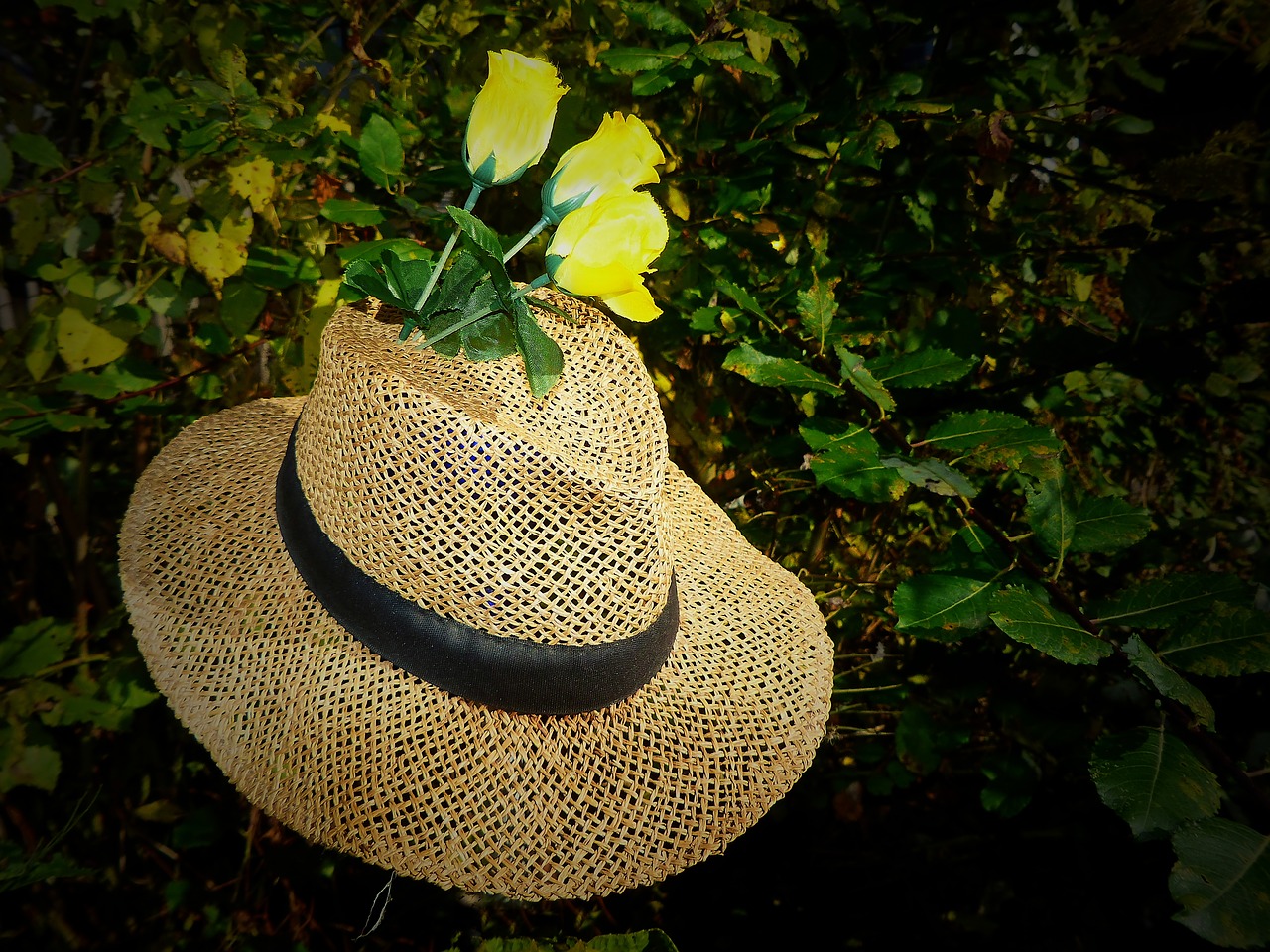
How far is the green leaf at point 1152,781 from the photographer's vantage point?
0.92 meters

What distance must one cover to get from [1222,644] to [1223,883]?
33 cm

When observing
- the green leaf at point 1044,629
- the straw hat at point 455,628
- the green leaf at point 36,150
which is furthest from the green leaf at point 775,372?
the green leaf at point 36,150

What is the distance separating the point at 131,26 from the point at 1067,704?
2.40 m

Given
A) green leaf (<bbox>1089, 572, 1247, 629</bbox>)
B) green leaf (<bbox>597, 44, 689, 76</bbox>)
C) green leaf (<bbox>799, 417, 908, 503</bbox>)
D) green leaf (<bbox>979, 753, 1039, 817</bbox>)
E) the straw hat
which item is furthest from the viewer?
green leaf (<bbox>979, 753, 1039, 817</bbox>)

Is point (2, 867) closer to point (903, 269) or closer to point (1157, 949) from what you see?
point (903, 269)

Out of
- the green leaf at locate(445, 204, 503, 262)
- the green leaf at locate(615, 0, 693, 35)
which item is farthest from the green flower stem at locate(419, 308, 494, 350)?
the green leaf at locate(615, 0, 693, 35)

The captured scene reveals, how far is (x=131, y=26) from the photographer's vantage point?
1398 mm

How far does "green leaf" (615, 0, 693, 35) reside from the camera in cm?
129

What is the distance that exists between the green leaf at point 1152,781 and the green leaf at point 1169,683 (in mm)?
63

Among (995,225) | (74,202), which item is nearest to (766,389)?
(995,225)

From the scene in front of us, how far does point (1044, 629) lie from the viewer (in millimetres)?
1028

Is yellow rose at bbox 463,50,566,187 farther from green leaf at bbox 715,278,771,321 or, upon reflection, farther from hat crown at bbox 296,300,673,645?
green leaf at bbox 715,278,771,321

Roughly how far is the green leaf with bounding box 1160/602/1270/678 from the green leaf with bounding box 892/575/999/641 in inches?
10.3

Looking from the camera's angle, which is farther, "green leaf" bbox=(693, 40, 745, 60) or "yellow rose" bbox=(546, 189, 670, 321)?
"green leaf" bbox=(693, 40, 745, 60)
